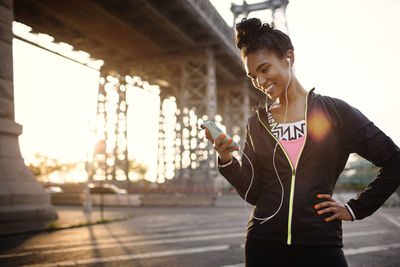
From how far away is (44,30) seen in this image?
950 inches

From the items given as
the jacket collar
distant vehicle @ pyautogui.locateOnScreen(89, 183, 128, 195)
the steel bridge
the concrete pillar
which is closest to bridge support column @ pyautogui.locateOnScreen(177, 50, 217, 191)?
the steel bridge

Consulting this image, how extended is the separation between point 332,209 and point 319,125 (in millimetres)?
477

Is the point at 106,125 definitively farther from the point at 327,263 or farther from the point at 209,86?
the point at 327,263

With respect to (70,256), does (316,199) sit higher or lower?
higher

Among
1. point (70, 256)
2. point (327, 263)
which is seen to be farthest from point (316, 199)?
point (70, 256)

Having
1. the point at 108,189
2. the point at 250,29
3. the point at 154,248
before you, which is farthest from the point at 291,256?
the point at 108,189

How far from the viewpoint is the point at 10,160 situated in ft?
31.1

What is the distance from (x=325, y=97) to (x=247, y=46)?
58 cm

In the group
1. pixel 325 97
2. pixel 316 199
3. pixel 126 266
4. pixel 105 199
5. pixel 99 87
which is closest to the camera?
pixel 316 199

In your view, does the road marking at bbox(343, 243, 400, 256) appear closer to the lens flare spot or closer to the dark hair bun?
the lens flare spot

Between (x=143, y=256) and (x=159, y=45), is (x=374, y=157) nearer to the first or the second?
(x=143, y=256)

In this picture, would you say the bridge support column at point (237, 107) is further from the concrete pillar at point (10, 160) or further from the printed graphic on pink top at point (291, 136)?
the printed graphic on pink top at point (291, 136)

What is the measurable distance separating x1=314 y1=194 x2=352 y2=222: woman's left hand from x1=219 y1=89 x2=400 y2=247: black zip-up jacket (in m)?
0.03

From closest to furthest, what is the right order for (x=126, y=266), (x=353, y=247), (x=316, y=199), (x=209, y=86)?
(x=316, y=199) < (x=126, y=266) < (x=353, y=247) < (x=209, y=86)
